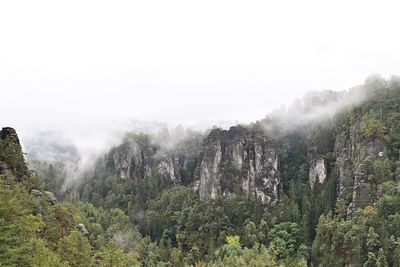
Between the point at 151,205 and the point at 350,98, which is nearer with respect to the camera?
the point at 350,98

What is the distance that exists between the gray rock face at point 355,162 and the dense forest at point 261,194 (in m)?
0.26

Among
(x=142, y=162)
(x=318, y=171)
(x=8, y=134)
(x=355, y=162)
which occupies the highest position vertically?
(x=8, y=134)

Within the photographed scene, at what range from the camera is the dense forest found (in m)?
90.4

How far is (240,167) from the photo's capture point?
5842 inches

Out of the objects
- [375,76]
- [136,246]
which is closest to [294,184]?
[375,76]

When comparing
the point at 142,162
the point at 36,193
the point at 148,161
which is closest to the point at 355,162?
the point at 36,193

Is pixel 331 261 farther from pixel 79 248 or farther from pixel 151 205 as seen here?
pixel 151 205

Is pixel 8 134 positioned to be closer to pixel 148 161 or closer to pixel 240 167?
pixel 240 167

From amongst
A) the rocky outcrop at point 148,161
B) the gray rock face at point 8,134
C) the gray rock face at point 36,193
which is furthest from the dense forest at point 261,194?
the rocky outcrop at point 148,161

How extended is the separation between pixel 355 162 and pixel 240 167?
128 ft

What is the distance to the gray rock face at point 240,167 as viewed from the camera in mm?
142875

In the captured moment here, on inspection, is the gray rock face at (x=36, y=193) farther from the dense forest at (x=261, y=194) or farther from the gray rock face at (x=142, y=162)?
the gray rock face at (x=142, y=162)

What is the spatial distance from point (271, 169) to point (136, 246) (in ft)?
159

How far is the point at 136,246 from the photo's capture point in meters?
113
